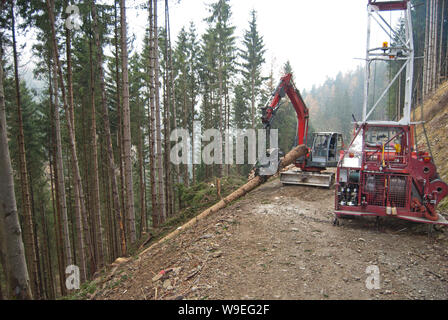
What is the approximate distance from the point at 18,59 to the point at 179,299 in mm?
8796

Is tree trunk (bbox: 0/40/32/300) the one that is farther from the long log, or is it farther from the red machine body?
the red machine body

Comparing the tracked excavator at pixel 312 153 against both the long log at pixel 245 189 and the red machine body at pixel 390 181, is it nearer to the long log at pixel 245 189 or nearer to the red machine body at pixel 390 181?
the long log at pixel 245 189

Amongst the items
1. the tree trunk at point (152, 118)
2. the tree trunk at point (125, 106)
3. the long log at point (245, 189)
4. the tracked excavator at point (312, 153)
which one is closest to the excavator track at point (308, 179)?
the tracked excavator at point (312, 153)

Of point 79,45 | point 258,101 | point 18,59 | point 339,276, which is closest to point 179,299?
point 339,276

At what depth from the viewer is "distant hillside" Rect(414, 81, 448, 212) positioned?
966 cm

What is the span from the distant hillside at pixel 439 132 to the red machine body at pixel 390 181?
2036 millimetres

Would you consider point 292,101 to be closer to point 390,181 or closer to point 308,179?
point 308,179

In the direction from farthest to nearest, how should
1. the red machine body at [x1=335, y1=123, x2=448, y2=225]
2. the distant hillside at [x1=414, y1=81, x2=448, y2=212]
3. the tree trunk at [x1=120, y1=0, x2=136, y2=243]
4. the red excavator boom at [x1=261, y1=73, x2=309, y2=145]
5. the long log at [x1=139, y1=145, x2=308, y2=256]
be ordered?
1. the red excavator boom at [x1=261, y1=73, x2=309, y2=145]
2. the distant hillside at [x1=414, y1=81, x2=448, y2=212]
3. the long log at [x1=139, y1=145, x2=308, y2=256]
4. the tree trunk at [x1=120, y1=0, x2=136, y2=243]
5. the red machine body at [x1=335, y1=123, x2=448, y2=225]

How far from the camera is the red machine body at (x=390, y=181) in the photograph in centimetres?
590

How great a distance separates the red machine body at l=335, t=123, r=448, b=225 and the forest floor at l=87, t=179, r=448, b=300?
0.55 metres

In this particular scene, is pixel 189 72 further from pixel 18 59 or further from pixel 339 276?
pixel 339 276

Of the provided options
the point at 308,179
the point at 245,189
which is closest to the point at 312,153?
the point at 308,179

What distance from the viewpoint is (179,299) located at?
3824 mm

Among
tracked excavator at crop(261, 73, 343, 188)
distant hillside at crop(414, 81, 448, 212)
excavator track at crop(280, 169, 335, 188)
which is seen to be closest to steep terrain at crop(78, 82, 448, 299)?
excavator track at crop(280, 169, 335, 188)
